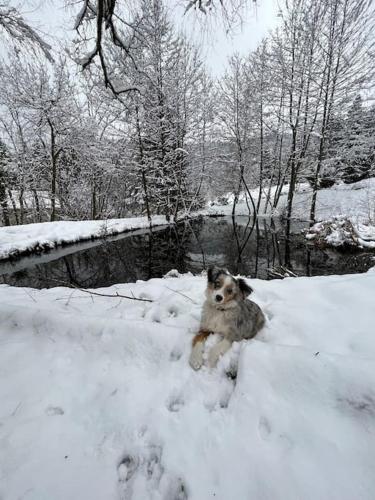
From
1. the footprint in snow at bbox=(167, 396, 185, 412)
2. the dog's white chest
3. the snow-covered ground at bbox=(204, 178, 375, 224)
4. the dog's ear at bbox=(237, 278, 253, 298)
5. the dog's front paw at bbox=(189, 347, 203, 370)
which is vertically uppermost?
the snow-covered ground at bbox=(204, 178, 375, 224)

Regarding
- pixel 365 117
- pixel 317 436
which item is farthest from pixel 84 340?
pixel 365 117

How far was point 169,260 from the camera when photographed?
10.9 metres

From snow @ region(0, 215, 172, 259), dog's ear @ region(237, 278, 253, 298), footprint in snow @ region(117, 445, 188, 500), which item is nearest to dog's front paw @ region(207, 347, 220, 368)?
dog's ear @ region(237, 278, 253, 298)

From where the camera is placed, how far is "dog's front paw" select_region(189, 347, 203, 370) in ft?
8.25

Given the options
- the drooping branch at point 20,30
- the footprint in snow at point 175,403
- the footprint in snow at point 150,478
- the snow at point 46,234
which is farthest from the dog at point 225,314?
the snow at point 46,234

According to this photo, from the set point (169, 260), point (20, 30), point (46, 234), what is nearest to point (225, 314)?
point (20, 30)

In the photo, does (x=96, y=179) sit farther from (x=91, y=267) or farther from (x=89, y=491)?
(x=89, y=491)

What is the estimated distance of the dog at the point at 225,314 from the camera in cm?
273

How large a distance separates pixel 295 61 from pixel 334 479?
65.8ft

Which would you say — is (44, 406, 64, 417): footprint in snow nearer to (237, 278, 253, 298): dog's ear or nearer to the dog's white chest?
the dog's white chest

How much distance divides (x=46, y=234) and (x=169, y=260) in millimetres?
7121

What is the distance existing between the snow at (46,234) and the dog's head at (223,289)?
1096cm

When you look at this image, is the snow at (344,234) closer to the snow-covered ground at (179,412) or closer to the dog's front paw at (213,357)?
the snow-covered ground at (179,412)

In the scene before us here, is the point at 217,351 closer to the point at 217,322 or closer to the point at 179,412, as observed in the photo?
the point at 217,322
